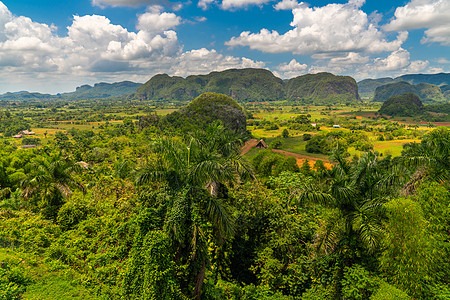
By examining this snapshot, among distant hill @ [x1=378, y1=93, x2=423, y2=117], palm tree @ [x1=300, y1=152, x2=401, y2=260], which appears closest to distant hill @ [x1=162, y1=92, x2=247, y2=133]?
palm tree @ [x1=300, y1=152, x2=401, y2=260]

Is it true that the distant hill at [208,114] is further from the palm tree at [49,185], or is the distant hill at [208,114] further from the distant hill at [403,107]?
the distant hill at [403,107]

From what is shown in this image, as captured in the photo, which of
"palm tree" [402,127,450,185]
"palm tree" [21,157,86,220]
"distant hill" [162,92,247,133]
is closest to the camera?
"palm tree" [402,127,450,185]

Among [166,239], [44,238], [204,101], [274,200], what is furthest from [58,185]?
[204,101]

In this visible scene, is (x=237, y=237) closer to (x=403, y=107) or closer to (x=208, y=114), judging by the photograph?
(x=208, y=114)

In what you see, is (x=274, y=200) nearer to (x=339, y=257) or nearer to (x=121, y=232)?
(x=339, y=257)

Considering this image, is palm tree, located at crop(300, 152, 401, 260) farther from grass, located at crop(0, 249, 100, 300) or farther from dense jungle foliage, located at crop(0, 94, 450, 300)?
A: grass, located at crop(0, 249, 100, 300)

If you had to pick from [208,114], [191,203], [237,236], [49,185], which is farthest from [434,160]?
[208,114]

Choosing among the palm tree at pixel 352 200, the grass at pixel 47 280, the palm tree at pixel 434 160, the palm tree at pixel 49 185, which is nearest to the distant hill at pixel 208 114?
the palm tree at pixel 49 185
